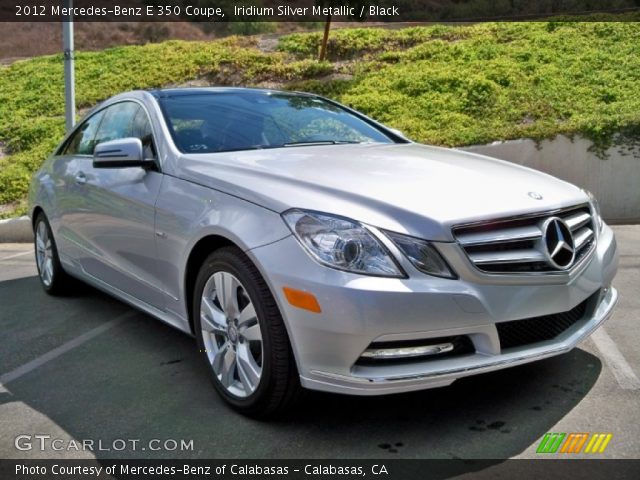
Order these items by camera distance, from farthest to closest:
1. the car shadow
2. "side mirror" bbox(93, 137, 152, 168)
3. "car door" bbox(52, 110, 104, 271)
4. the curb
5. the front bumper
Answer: the curb, "car door" bbox(52, 110, 104, 271), "side mirror" bbox(93, 137, 152, 168), the car shadow, the front bumper

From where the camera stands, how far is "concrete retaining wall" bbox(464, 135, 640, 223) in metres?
9.04

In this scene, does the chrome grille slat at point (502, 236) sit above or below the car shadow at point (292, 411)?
above

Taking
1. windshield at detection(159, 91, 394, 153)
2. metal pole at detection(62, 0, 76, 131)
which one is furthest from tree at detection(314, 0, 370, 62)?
windshield at detection(159, 91, 394, 153)

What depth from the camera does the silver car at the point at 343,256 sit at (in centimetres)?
275

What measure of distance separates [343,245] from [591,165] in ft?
24.2

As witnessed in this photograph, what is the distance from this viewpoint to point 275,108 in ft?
14.8

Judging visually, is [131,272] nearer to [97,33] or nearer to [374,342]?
[374,342]

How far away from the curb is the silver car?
6213 millimetres

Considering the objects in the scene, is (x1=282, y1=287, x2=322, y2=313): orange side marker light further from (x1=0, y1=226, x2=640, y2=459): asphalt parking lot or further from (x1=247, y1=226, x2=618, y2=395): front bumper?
(x1=0, y1=226, x2=640, y2=459): asphalt parking lot

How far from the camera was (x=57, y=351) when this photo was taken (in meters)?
4.42

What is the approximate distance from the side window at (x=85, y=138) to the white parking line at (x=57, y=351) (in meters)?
1.20
